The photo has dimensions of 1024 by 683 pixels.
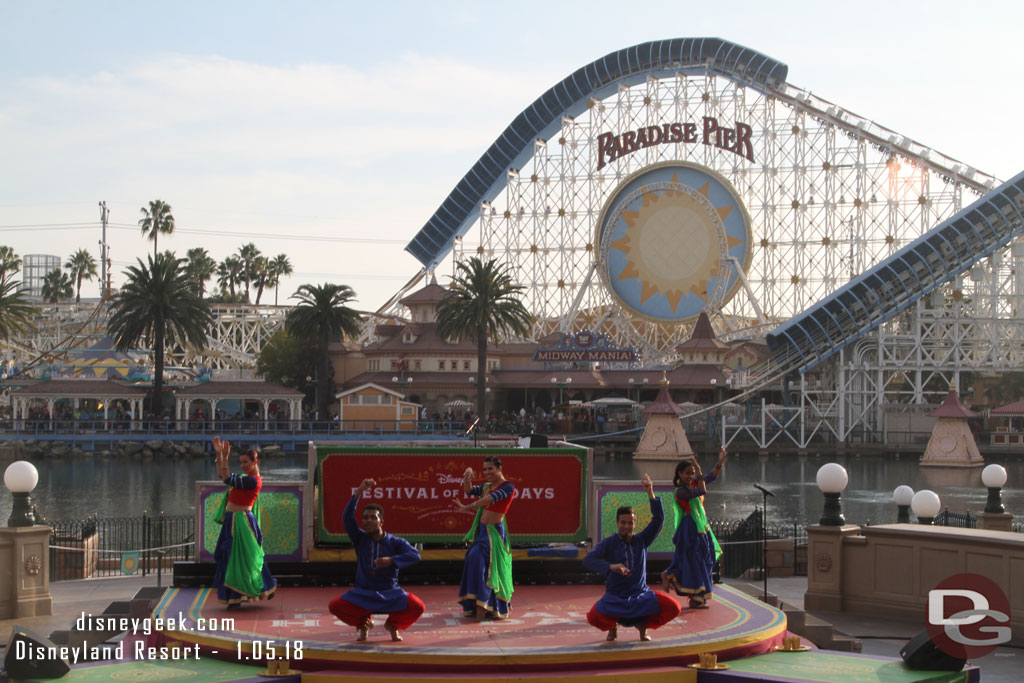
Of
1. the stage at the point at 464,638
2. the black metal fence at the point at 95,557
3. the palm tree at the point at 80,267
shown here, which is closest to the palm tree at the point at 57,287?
the palm tree at the point at 80,267

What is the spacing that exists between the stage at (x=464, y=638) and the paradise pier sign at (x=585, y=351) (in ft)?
199

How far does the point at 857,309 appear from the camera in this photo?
66250 mm

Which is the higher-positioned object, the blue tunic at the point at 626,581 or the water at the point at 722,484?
the blue tunic at the point at 626,581

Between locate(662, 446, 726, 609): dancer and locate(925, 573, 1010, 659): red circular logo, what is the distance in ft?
8.29

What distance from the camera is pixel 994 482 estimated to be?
61.3 feet

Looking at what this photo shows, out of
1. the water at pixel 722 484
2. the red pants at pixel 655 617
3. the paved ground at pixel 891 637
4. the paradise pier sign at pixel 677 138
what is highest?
the paradise pier sign at pixel 677 138

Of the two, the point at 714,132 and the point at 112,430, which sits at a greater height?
the point at 714,132

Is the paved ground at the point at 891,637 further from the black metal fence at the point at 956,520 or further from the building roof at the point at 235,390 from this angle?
the building roof at the point at 235,390

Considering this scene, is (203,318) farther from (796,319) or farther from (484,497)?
(484,497)

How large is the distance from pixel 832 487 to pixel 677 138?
64.1m

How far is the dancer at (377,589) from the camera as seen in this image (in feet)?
40.5

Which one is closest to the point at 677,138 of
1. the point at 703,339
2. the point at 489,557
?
the point at 703,339

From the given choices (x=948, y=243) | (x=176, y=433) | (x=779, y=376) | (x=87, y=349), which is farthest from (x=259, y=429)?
(x=948, y=243)

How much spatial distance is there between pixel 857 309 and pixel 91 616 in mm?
56385
